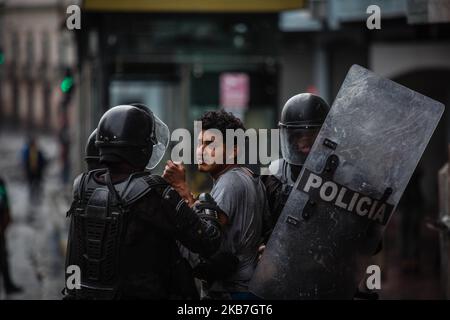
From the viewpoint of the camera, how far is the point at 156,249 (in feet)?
16.6

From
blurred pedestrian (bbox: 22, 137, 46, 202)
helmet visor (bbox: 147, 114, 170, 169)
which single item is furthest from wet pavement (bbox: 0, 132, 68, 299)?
helmet visor (bbox: 147, 114, 170, 169)

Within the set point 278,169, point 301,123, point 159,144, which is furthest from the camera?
point 278,169

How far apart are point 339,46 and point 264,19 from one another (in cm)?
363

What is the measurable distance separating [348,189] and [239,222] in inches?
27.2

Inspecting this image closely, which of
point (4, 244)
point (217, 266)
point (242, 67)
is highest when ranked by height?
point (242, 67)

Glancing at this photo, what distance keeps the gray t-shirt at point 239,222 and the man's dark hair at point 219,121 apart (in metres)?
0.23

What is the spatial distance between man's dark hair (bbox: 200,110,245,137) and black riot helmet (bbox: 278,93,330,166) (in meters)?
0.46

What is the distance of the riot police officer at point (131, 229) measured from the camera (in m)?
5.00

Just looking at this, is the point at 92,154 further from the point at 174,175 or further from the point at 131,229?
the point at 131,229

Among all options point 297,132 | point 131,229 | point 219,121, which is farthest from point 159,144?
point 297,132

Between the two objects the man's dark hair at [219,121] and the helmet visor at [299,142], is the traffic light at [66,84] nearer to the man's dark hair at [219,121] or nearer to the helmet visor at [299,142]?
the helmet visor at [299,142]

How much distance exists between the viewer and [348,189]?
498cm

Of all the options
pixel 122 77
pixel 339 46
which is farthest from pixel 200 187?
pixel 339 46
